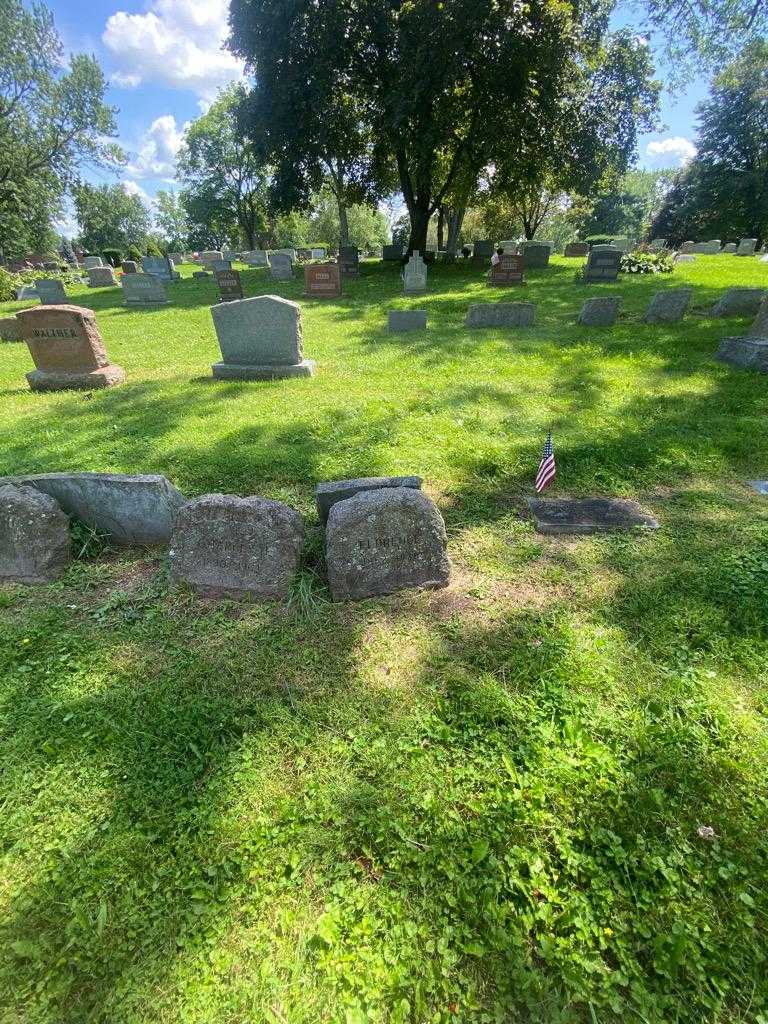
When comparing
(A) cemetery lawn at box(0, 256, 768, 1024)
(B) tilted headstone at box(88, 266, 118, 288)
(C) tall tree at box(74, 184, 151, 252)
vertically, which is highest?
(C) tall tree at box(74, 184, 151, 252)

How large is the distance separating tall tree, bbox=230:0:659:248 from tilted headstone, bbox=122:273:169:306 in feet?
26.0

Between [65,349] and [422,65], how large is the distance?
15.2 meters

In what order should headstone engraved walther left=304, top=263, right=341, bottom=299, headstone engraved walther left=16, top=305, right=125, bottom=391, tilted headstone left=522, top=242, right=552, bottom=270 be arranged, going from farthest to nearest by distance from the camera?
tilted headstone left=522, top=242, right=552, bottom=270
headstone engraved walther left=304, top=263, right=341, bottom=299
headstone engraved walther left=16, top=305, right=125, bottom=391

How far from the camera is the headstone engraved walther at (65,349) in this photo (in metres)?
7.26

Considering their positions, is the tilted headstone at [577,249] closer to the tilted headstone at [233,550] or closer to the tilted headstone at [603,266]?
the tilted headstone at [603,266]

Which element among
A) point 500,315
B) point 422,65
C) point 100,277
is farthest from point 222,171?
point 500,315

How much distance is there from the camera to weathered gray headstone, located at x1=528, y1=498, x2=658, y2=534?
344 cm

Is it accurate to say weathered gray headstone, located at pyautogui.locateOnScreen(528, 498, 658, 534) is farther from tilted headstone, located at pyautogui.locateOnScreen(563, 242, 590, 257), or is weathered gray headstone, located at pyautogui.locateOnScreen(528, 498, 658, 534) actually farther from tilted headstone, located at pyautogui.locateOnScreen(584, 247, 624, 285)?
tilted headstone, located at pyautogui.locateOnScreen(563, 242, 590, 257)

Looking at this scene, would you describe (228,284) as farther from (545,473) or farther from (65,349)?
(545,473)

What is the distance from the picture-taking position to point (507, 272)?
16.1 meters

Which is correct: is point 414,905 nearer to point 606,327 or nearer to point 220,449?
point 220,449

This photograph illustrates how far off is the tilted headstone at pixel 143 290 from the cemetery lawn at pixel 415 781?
15825mm

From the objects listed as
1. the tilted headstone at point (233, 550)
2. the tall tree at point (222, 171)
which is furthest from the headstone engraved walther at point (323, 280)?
the tall tree at point (222, 171)

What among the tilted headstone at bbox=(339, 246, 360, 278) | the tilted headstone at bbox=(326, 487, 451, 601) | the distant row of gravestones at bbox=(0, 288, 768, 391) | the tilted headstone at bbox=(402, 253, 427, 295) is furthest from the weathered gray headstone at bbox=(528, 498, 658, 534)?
the tilted headstone at bbox=(339, 246, 360, 278)
